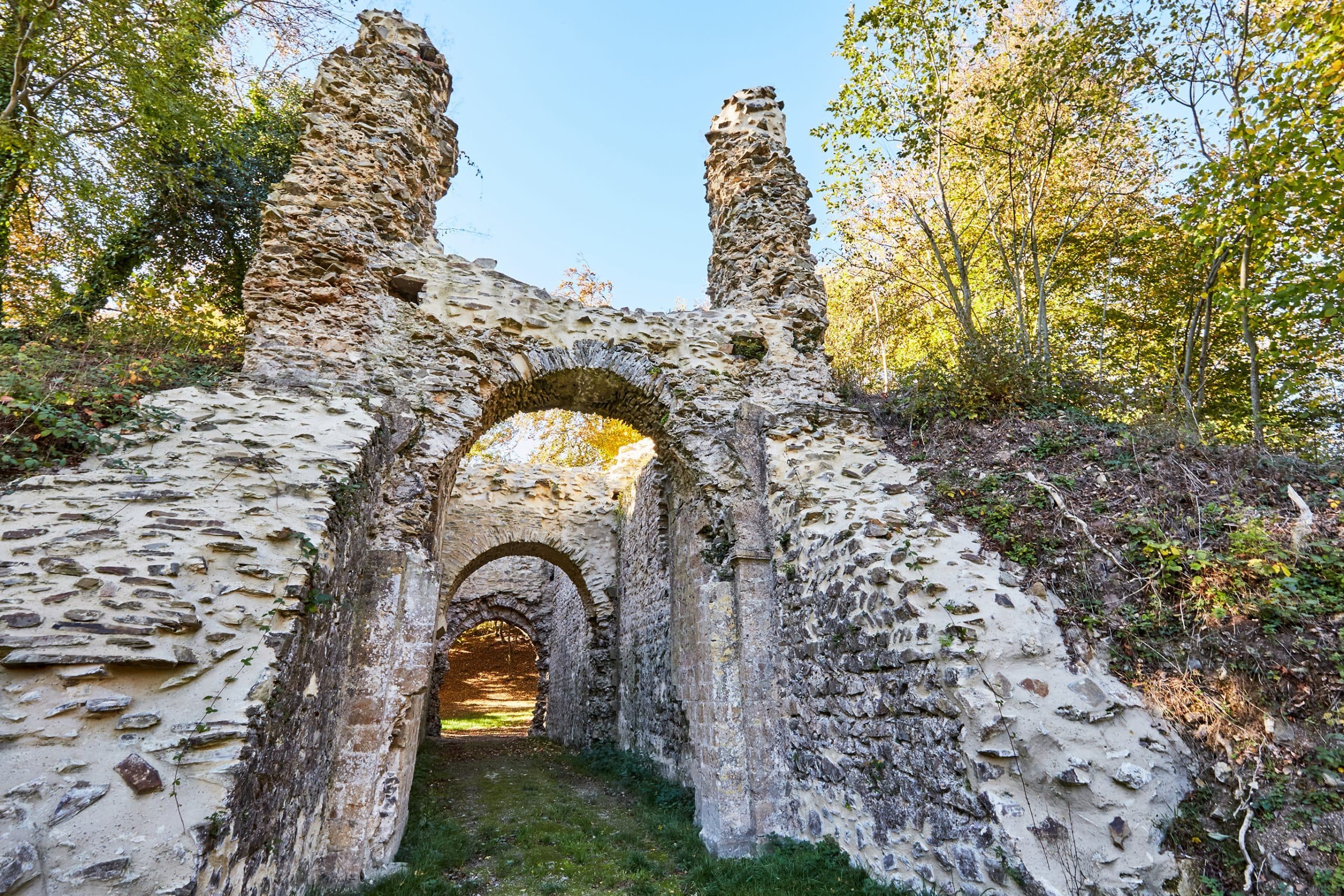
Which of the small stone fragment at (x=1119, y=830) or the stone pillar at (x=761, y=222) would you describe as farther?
the stone pillar at (x=761, y=222)

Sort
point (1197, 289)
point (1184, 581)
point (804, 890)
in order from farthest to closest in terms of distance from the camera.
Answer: point (1197, 289)
point (804, 890)
point (1184, 581)

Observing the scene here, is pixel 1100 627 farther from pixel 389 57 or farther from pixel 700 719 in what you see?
pixel 389 57

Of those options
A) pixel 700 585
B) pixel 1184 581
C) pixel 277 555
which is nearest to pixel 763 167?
pixel 700 585

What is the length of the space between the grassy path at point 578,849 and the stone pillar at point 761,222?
4.71 meters

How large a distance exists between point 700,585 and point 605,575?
187 inches

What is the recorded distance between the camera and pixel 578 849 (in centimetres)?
494

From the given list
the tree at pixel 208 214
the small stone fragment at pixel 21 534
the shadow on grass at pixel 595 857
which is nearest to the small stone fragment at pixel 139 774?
the small stone fragment at pixel 21 534

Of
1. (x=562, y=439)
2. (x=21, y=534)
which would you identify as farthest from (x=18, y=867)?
(x=562, y=439)

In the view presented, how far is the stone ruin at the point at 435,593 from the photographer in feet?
8.59

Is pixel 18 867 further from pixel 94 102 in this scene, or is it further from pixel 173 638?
pixel 94 102

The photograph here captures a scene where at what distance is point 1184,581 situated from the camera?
323cm

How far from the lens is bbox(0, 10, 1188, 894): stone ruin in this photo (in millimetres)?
2619

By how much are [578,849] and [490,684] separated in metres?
15.5

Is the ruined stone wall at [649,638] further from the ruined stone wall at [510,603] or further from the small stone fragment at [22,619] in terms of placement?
the small stone fragment at [22,619]
